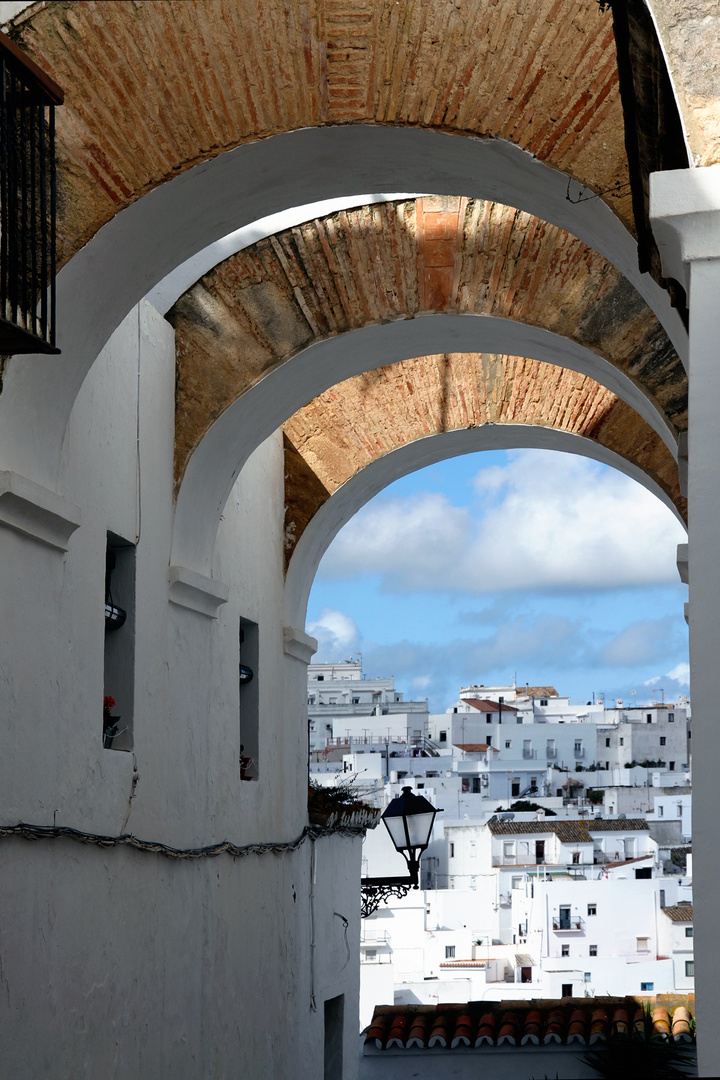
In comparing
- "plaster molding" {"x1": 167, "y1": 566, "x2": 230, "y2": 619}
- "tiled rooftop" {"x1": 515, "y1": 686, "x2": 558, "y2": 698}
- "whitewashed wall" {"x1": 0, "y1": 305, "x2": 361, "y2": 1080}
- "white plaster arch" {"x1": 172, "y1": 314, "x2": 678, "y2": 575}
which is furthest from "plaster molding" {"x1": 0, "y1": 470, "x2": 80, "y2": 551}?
"tiled rooftop" {"x1": 515, "y1": 686, "x2": 558, "y2": 698}

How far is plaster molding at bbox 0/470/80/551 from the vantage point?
14.3 feet

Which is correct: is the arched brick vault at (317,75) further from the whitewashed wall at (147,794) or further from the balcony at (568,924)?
the balcony at (568,924)

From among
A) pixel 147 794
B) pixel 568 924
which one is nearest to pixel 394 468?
pixel 147 794

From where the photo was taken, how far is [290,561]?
8844 millimetres

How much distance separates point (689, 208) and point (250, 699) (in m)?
6.02

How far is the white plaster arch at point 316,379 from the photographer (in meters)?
6.57

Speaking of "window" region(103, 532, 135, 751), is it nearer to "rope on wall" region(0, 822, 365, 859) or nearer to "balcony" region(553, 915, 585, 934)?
"rope on wall" region(0, 822, 365, 859)

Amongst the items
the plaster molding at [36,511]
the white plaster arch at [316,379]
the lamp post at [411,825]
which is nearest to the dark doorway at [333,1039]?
the lamp post at [411,825]

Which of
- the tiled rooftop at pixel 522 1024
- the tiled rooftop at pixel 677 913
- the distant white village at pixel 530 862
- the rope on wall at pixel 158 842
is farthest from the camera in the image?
the tiled rooftop at pixel 677 913

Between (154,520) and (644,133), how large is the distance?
12.6 ft

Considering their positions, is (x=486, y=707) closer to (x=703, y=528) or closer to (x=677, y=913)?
(x=677, y=913)

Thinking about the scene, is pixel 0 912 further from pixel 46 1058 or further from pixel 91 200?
pixel 91 200

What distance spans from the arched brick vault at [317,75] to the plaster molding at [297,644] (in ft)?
16.6

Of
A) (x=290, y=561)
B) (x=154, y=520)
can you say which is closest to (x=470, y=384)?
(x=290, y=561)
